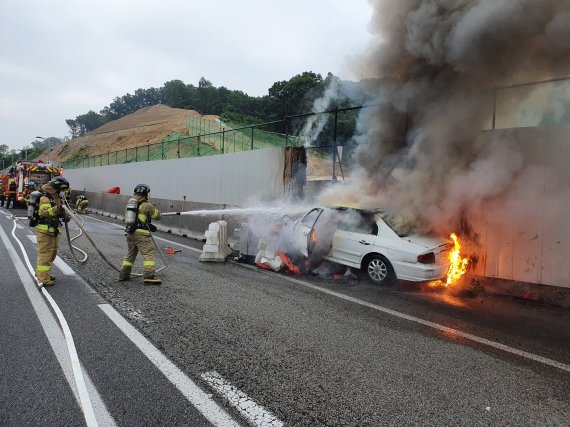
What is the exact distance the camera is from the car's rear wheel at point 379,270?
6.99 metres

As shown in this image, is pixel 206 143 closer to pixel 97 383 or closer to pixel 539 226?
pixel 539 226

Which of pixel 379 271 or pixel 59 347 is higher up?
pixel 379 271

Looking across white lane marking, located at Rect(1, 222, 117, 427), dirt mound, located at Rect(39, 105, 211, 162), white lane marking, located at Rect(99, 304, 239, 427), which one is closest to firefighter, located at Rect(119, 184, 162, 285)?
white lane marking, located at Rect(1, 222, 117, 427)

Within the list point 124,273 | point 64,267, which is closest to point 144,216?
point 124,273

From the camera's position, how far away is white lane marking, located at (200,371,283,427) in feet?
8.77

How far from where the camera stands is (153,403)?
2865 mm

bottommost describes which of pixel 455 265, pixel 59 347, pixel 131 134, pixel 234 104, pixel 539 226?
pixel 59 347

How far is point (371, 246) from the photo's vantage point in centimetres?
718

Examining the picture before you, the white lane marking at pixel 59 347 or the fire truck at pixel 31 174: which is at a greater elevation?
the fire truck at pixel 31 174

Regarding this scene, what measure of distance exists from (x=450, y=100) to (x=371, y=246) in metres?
3.42

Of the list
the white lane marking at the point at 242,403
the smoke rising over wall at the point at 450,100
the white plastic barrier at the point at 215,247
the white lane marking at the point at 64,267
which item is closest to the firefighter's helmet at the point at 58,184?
the white lane marking at the point at 64,267

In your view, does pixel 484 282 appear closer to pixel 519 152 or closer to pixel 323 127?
pixel 519 152

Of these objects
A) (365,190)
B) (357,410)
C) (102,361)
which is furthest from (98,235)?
(357,410)

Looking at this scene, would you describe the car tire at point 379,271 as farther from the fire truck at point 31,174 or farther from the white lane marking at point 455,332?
the fire truck at point 31,174
